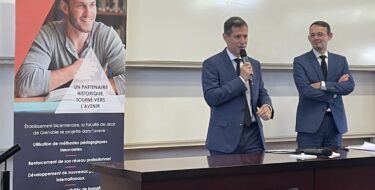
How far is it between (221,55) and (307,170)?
4.32 feet

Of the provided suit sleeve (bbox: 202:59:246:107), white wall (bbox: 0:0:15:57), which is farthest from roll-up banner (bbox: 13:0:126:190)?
suit sleeve (bbox: 202:59:246:107)

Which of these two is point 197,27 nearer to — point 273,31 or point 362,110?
point 273,31

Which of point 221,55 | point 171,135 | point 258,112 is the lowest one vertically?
point 171,135

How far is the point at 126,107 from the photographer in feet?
14.6

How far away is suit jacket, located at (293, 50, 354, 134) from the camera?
4.25 meters

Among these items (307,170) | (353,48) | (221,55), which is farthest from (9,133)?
Answer: (353,48)

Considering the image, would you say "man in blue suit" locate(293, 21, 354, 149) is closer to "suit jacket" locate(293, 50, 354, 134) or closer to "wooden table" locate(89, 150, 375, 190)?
"suit jacket" locate(293, 50, 354, 134)

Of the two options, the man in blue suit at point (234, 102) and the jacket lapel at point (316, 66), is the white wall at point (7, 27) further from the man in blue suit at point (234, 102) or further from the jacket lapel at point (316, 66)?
the jacket lapel at point (316, 66)

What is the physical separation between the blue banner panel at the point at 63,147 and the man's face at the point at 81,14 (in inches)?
25.2

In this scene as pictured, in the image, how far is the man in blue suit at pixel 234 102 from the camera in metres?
3.50

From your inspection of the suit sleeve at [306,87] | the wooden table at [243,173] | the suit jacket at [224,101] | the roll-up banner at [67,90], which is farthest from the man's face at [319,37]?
the wooden table at [243,173]

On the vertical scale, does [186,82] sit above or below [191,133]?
above

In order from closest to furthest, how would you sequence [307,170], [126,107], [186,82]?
[307,170] < [126,107] < [186,82]

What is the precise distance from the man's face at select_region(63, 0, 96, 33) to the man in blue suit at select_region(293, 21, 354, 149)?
166 centimetres
